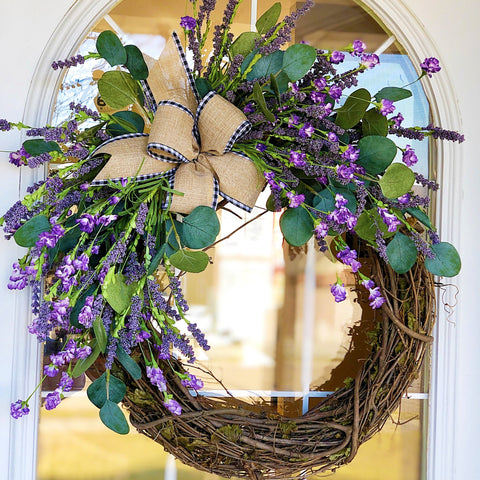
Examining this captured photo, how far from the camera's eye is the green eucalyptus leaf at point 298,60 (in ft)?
2.96

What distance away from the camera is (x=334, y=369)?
124cm

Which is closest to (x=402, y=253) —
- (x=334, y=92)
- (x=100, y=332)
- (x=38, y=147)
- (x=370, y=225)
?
(x=370, y=225)

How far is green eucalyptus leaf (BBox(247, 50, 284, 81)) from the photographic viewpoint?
93 centimetres

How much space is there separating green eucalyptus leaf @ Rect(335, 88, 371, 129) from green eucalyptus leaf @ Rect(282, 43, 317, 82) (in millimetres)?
110

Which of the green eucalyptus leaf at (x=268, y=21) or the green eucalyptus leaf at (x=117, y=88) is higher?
the green eucalyptus leaf at (x=268, y=21)

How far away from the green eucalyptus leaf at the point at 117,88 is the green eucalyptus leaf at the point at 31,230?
0.23 metres

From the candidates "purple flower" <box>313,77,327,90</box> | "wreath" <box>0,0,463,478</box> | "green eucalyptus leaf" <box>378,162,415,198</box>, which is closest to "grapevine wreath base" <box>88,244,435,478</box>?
"wreath" <box>0,0,463,478</box>

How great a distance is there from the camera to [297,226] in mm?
952

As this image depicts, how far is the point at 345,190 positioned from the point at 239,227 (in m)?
0.30

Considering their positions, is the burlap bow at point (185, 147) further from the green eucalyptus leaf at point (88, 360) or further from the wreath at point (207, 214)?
the green eucalyptus leaf at point (88, 360)

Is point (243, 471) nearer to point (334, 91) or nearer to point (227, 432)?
point (227, 432)

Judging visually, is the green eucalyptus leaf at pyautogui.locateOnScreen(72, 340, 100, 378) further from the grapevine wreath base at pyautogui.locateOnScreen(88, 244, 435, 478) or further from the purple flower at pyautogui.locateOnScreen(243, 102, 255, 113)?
the purple flower at pyautogui.locateOnScreen(243, 102, 255, 113)

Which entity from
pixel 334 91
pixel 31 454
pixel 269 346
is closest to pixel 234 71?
pixel 334 91

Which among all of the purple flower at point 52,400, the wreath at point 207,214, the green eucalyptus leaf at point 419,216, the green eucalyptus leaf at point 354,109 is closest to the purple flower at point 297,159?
the wreath at point 207,214
